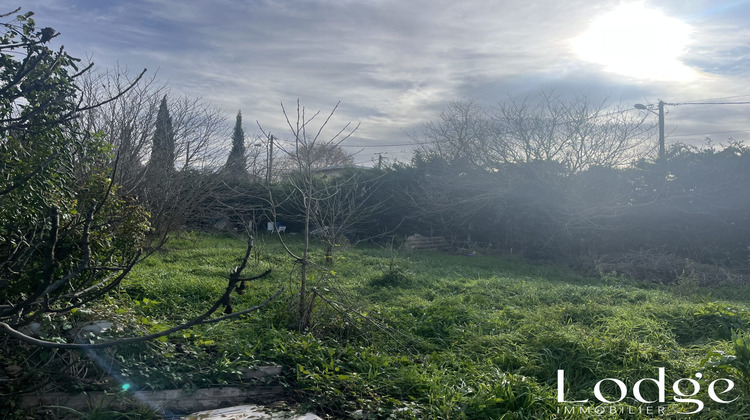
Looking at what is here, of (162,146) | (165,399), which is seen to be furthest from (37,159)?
(162,146)

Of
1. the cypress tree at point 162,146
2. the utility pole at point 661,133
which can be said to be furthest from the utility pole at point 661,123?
the cypress tree at point 162,146

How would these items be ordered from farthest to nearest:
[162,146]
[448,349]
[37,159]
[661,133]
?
[661,133]
[162,146]
[448,349]
[37,159]

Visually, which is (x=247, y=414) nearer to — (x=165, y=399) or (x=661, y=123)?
(x=165, y=399)

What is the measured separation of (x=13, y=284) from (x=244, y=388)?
1.92 metres

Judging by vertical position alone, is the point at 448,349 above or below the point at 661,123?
below

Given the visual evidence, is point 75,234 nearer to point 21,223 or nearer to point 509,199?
point 21,223

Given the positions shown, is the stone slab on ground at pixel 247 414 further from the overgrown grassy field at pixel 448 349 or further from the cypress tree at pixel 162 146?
the cypress tree at pixel 162 146

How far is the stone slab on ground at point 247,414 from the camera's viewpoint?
2957 mm

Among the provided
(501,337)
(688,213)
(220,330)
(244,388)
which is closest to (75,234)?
(220,330)

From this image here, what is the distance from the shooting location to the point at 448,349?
454cm

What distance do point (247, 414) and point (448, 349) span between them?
2.07 meters

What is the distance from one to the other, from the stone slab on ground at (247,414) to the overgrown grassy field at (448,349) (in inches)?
8.2

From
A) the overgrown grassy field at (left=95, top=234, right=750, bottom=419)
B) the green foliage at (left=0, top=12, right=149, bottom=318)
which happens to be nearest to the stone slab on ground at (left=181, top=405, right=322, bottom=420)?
the overgrown grassy field at (left=95, top=234, right=750, bottom=419)

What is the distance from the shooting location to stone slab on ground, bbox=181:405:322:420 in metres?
2.96
